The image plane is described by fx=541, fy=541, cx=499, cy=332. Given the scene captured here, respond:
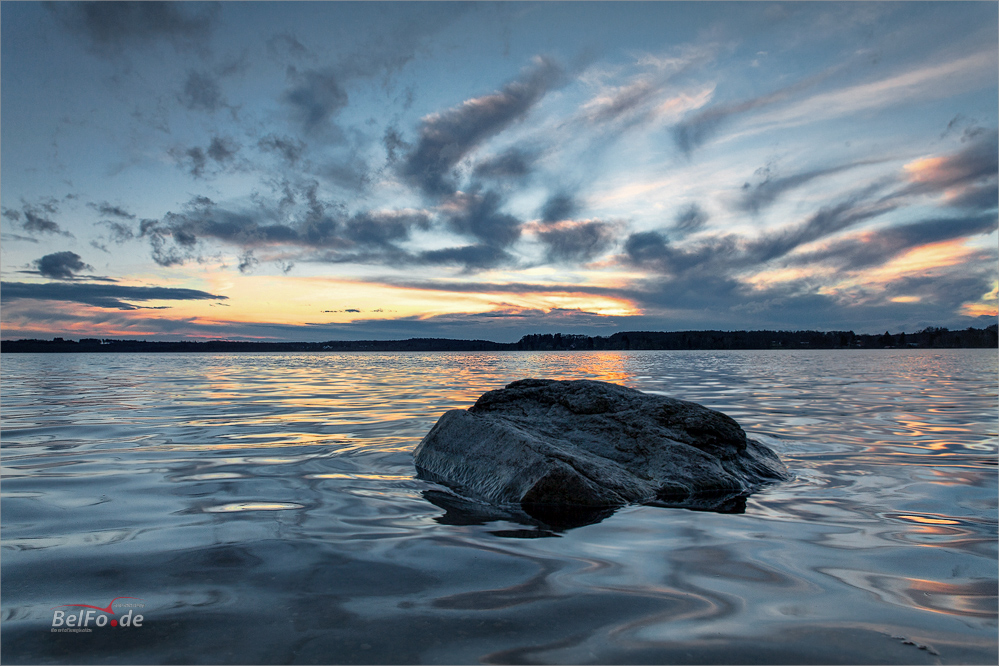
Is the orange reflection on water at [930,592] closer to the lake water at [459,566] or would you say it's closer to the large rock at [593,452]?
the lake water at [459,566]

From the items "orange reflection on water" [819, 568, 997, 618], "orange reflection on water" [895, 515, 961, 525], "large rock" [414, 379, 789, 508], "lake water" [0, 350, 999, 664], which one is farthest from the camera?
"large rock" [414, 379, 789, 508]

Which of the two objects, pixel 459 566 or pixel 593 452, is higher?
pixel 593 452

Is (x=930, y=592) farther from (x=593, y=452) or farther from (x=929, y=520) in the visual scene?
(x=593, y=452)

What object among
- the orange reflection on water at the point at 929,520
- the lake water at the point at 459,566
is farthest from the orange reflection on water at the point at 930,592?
the orange reflection on water at the point at 929,520

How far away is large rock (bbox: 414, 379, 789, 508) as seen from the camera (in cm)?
507

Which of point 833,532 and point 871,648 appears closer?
point 871,648

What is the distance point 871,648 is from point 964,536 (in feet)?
7.64

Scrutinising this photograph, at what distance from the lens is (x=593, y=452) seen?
6.18m

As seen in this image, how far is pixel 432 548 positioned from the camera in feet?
12.5

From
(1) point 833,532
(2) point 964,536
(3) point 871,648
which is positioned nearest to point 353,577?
(3) point 871,648

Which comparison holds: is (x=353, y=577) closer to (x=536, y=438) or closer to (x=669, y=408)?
(x=536, y=438)

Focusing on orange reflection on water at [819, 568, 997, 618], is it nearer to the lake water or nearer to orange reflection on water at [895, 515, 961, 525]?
the lake water

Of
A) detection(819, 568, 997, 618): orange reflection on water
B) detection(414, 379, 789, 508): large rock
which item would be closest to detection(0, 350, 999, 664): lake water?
detection(819, 568, 997, 618): orange reflection on water

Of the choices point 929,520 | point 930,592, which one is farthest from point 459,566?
point 929,520
